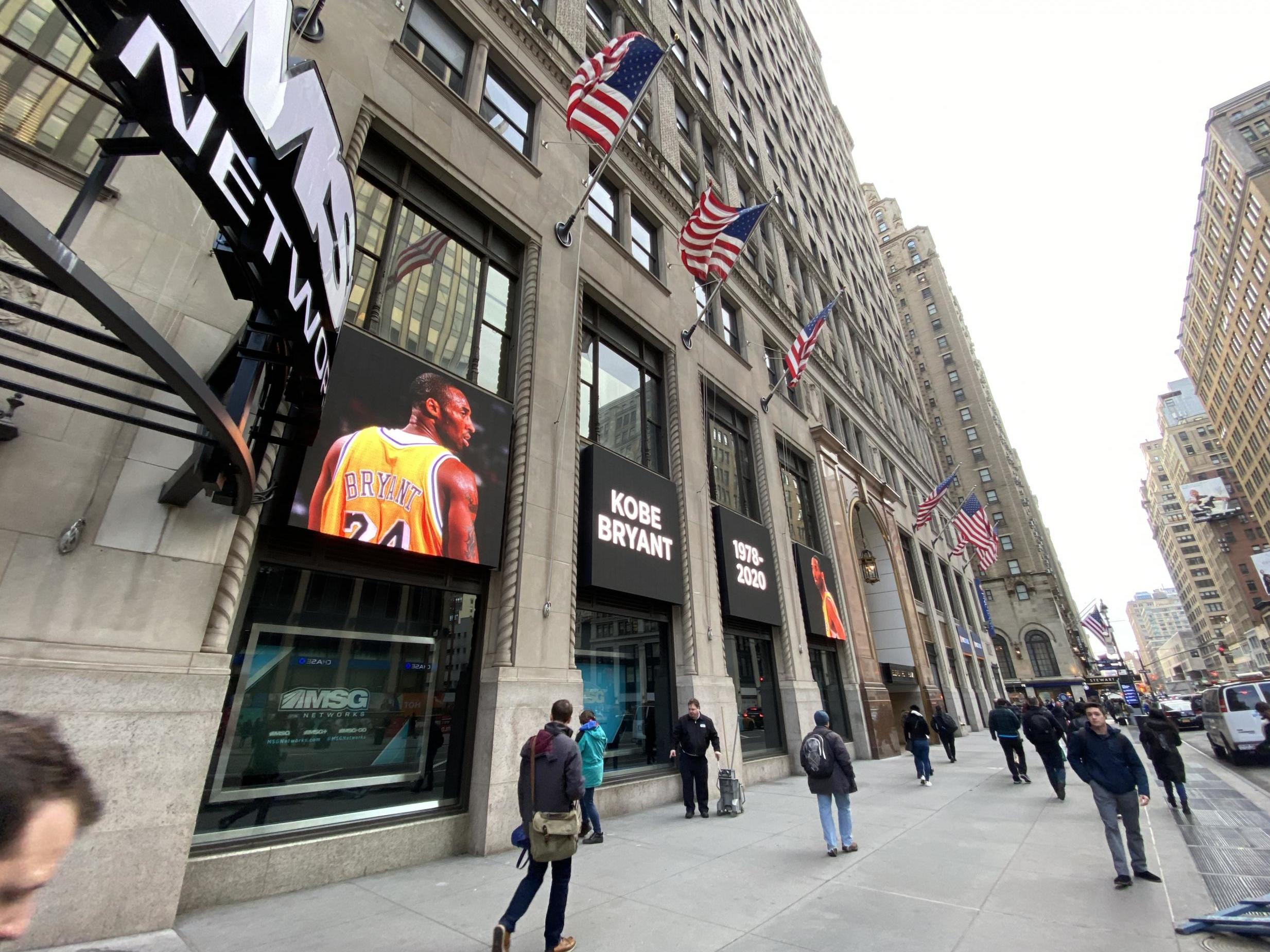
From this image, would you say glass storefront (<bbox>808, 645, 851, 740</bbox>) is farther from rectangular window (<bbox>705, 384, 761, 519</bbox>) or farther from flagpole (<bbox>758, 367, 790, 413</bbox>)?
flagpole (<bbox>758, 367, 790, 413</bbox>)

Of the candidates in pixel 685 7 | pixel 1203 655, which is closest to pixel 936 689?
pixel 685 7

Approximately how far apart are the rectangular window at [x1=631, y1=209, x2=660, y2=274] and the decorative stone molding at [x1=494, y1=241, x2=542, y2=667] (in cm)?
532

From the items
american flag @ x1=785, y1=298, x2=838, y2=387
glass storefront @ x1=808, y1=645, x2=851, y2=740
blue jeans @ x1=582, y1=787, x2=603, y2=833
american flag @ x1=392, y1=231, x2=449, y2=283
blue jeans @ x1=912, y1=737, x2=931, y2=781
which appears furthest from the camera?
glass storefront @ x1=808, y1=645, x2=851, y2=740

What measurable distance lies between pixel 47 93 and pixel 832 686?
69.5 feet

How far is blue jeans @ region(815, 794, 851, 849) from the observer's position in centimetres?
722

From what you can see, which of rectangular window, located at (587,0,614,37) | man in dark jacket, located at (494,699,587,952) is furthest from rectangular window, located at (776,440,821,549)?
man in dark jacket, located at (494,699,587,952)

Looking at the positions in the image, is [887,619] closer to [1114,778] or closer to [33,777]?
[1114,778]

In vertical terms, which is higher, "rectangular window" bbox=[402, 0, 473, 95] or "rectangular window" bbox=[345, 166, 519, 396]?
"rectangular window" bbox=[402, 0, 473, 95]

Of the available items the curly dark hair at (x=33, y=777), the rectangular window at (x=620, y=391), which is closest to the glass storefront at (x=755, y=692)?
the rectangular window at (x=620, y=391)

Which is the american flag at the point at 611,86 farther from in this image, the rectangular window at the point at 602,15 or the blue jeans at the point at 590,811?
the blue jeans at the point at 590,811

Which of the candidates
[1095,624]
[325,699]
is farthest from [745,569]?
[1095,624]

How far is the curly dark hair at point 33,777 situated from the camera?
4.30 ft

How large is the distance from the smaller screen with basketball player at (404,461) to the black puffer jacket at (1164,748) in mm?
11293

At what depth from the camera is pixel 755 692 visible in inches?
592
